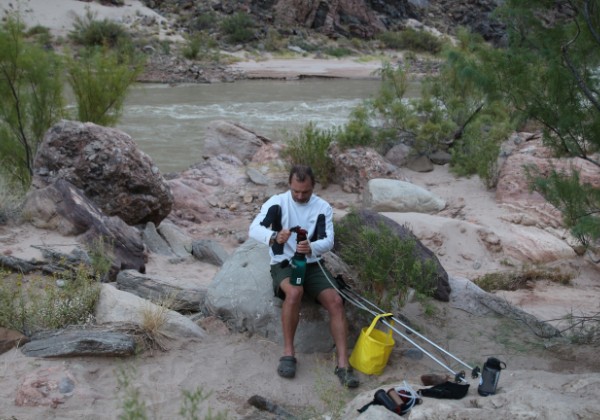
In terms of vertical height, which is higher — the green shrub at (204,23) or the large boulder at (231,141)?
the large boulder at (231,141)

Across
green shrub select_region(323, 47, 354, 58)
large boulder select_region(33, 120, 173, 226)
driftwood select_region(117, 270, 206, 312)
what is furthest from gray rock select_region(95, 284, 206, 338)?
green shrub select_region(323, 47, 354, 58)

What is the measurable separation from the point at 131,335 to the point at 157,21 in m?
34.6

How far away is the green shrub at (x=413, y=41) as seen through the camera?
40906 millimetres

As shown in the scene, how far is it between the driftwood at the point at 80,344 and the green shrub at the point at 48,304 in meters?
0.15

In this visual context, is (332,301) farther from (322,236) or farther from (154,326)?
(154,326)

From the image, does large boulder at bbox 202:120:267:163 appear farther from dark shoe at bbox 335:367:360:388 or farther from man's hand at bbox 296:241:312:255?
dark shoe at bbox 335:367:360:388

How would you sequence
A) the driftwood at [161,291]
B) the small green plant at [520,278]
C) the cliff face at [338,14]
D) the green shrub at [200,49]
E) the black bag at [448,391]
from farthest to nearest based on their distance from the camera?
1. the cliff face at [338,14]
2. the green shrub at [200,49]
3. the small green plant at [520,278]
4. the driftwood at [161,291]
5. the black bag at [448,391]

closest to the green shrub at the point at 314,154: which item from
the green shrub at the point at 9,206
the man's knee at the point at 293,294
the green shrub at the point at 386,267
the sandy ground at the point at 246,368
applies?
the sandy ground at the point at 246,368

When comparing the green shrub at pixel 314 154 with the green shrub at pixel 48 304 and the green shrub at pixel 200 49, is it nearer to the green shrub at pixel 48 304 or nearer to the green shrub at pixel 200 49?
the green shrub at pixel 48 304

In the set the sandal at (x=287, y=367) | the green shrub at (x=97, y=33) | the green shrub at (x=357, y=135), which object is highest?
the sandal at (x=287, y=367)

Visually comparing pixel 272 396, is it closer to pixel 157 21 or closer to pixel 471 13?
pixel 157 21

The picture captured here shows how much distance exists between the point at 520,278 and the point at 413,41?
118 feet

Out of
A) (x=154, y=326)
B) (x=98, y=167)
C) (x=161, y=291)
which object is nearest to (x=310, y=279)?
(x=154, y=326)

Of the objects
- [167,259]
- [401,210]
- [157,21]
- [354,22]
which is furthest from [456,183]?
[354,22]
